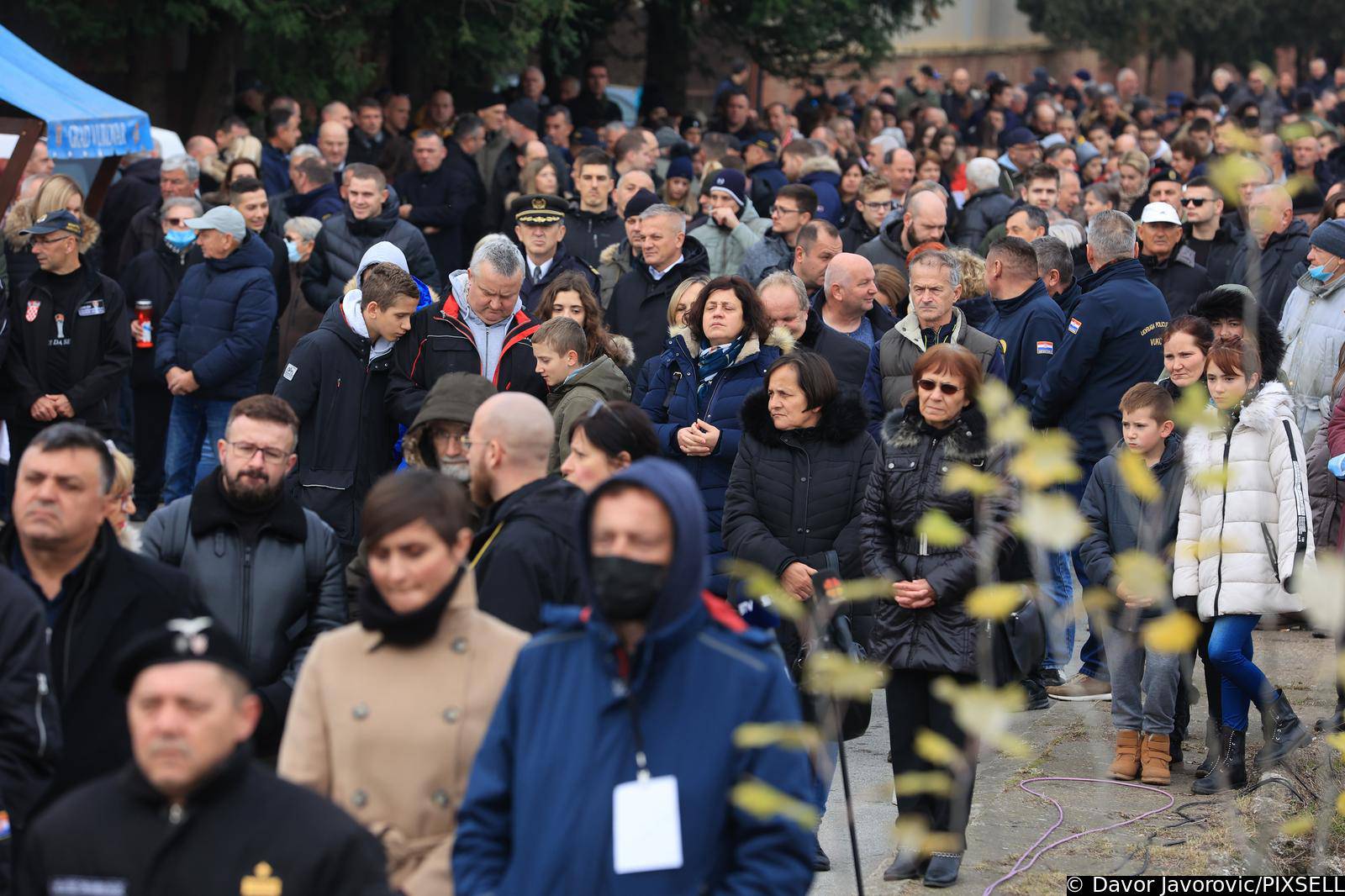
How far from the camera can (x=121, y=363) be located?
32.8ft

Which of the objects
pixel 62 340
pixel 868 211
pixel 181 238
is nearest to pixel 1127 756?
pixel 868 211

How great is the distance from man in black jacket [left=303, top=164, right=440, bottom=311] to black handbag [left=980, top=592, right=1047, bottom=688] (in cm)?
550

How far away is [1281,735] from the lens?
24.0 feet

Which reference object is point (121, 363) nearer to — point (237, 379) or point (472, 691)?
point (237, 379)

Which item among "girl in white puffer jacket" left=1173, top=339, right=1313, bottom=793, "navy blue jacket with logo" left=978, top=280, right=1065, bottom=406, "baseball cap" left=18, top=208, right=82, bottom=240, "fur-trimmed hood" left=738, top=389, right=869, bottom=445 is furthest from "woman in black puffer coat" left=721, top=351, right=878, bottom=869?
"baseball cap" left=18, top=208, right=82, bottom=240

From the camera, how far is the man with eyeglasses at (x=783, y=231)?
11.0m

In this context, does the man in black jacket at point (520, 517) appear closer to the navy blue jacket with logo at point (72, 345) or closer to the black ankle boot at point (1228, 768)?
the black ankle boot at point (1228, 768)

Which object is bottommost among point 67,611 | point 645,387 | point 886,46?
point 67,611

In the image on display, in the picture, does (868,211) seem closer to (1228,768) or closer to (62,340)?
(62,340)

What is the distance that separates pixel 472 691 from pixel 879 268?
6.44 m

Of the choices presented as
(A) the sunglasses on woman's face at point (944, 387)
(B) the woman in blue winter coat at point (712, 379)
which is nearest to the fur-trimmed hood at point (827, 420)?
(A) the sunglasses on woman's face at point (944, 387)

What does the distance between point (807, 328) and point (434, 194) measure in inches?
→ 268

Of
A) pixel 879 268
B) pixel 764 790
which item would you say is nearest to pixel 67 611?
pixel 764 790

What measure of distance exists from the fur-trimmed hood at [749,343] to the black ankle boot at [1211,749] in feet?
7.79
